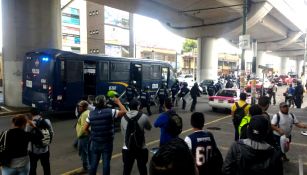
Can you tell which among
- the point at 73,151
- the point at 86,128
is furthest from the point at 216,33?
the point at 86,128

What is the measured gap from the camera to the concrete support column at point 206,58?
3738 centimetres

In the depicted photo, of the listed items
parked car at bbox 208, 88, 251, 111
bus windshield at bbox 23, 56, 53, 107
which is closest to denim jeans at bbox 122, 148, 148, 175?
bus windshield at bbox 23, 56, 53, 107

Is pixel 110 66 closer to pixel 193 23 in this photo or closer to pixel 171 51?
pixel 193 23

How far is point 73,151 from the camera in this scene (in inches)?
358

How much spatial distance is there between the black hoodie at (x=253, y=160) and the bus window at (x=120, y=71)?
14024 millimetres

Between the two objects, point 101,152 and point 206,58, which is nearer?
point 101,152

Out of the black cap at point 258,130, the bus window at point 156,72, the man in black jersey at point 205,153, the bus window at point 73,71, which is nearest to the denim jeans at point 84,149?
the man in black jersey at point 205,153

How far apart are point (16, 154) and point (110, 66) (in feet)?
40.5

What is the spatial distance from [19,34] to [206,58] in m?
24.7

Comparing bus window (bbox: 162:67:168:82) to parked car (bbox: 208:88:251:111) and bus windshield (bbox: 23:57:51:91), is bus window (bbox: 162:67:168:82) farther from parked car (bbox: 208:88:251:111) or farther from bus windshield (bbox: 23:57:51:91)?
bus windshield (bbox: 23:57:51:91)

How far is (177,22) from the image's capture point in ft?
114

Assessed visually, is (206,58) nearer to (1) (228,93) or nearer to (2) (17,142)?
(1) (228,93)

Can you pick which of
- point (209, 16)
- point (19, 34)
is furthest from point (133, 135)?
point (209, 16)

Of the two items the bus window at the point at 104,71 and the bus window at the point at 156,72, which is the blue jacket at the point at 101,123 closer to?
the bus window at the point at 104,71
